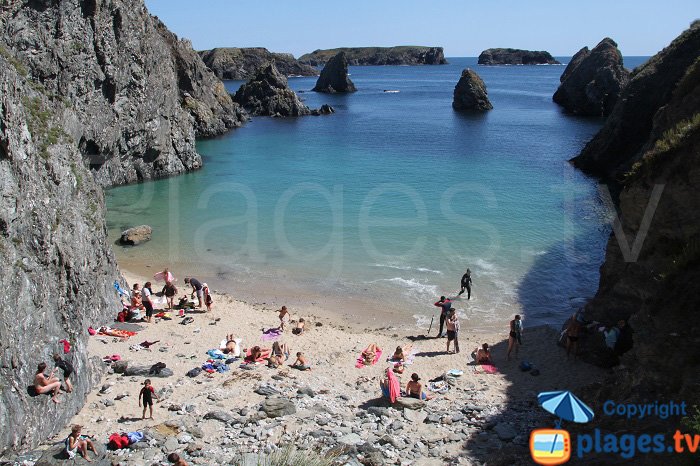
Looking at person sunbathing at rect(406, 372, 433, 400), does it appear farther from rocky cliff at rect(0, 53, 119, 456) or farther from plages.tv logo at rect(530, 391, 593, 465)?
rocky cliff at rect(0, 53, 119, 456)

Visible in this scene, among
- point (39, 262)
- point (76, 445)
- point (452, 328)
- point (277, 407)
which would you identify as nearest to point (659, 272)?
point (452, 328)

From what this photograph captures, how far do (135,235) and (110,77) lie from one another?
46.0 feet

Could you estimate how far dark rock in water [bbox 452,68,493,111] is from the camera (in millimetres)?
103188

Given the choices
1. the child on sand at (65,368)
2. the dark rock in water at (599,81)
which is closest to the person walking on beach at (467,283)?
the child on sand at (65,368)

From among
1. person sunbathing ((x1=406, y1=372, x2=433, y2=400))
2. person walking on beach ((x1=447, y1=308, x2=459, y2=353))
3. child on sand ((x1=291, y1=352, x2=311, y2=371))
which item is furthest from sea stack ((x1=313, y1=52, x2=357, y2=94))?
person sunbathing ((x1=406, y1=372, x2=433, y2=400))

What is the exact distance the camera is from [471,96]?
4065 inches

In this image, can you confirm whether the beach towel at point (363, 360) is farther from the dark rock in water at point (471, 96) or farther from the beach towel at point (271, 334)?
the dark rock in water at point (471, 96)

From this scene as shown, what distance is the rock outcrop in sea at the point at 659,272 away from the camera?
41.5ft

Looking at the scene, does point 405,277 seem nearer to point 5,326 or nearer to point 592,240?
point 592,240

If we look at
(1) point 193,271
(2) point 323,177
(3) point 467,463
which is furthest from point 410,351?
(2) point 323,177

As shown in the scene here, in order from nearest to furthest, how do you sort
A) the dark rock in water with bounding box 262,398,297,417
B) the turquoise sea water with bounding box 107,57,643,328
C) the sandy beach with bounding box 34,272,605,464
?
the sandy beach with bounding box 34,272,605,464 < the dark rock in water with bounding box 262,398,297,417 < the turquoise sea water with bounding box 107,57,643,328

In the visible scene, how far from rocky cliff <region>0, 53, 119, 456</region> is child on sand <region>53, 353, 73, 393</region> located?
18cm

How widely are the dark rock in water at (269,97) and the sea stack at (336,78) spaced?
130ft

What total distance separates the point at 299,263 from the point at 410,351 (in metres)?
11.2
